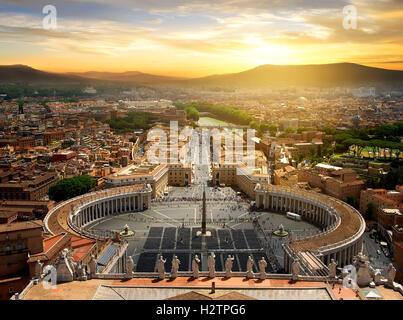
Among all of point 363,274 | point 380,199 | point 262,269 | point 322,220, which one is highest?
point 363,274

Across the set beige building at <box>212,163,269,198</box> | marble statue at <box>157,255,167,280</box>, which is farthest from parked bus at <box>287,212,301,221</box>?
marble statue at <box>157,255,167,280</box>

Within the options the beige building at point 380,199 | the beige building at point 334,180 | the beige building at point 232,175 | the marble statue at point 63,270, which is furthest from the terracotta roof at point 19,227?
the beige building at point 334,180

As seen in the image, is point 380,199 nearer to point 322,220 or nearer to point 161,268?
point 322,220

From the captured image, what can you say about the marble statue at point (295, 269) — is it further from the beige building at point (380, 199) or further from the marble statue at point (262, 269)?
the beige building at point (380, 199)

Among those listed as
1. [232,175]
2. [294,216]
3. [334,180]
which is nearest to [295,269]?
[294,216]

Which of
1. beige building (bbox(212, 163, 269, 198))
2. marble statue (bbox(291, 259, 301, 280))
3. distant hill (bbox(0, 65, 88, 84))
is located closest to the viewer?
marble statue (bbox(291, 259, 301, 280))

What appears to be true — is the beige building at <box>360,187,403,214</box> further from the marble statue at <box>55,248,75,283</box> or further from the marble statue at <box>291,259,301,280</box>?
the marble statue at <box>55,248,75,283</box>

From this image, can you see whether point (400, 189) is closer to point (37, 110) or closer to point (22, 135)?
point (22, 135)
